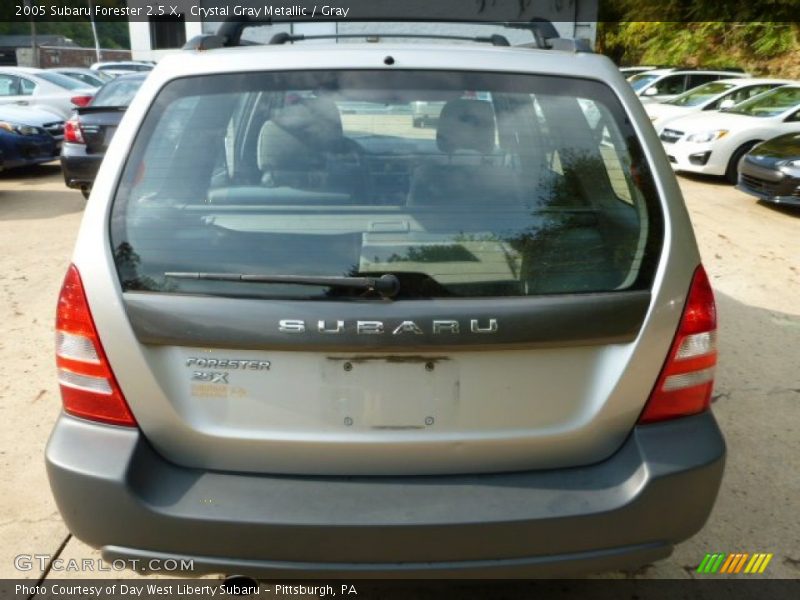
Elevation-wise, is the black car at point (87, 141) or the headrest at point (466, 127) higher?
the headrest at point (466, 127)

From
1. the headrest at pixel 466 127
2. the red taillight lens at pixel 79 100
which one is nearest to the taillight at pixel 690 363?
the headrest at pixel 466 127

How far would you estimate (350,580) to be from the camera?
2078 millimetres

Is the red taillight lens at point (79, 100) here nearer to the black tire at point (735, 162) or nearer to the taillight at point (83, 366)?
the black tire at point (735, 162)

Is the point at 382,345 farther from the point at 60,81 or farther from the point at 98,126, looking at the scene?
the point at 60,81

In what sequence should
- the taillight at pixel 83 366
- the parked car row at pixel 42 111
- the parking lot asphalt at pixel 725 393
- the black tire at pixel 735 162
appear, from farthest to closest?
the black tire at pixel 735 162 < the parked car row at pixel 42 111 < the parking lot asphalt at pixel 725 393 < the taillight at pixel 83 366

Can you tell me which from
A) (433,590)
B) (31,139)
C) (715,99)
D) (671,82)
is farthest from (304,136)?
(671,82)

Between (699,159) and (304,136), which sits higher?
(304,136)

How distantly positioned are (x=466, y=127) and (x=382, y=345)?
0.85 metres

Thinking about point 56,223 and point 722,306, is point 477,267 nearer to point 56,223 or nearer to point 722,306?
point 722,306

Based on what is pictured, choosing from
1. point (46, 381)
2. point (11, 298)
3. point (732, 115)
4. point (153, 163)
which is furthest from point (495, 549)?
point (732, 115)

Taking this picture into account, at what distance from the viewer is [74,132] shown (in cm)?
947

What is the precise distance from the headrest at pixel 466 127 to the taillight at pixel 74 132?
812 cm

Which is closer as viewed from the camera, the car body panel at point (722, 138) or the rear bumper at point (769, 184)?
the rear bumper at point (769, 184)

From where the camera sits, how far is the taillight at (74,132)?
9422mm
